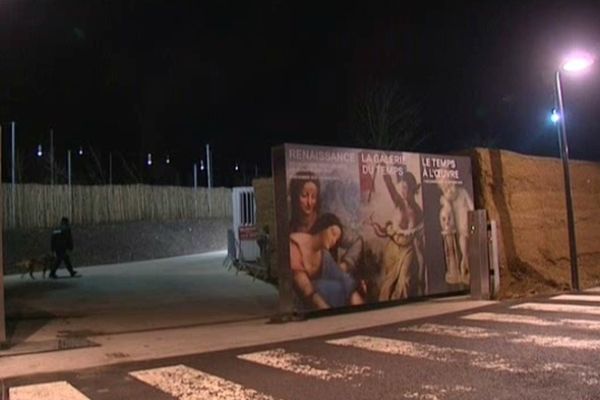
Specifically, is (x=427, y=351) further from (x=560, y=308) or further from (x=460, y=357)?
(x=560, y=308)

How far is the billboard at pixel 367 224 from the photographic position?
1286 centimetres

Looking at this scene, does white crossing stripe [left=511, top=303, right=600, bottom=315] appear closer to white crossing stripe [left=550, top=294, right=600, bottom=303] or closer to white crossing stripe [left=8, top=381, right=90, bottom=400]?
white crossing stripe [left=550, top=294, right=600, bottom=303]

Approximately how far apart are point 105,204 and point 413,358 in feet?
65.4

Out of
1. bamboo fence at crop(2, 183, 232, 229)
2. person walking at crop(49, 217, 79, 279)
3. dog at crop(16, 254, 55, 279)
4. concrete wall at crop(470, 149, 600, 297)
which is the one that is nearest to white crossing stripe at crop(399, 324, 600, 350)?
concrete wall at crop(470, 149, 600, 297)

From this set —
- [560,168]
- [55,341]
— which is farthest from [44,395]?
[560,168]

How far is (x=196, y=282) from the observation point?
64.9ft

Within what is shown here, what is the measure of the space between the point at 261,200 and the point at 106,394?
553 inches

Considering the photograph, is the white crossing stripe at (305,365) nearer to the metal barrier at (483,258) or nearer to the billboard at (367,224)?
the billboard at (367,224)

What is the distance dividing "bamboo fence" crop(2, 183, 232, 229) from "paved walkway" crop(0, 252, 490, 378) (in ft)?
12.0

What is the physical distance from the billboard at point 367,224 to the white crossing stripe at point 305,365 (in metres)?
3.27

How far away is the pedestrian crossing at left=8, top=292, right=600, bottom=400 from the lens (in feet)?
24.5

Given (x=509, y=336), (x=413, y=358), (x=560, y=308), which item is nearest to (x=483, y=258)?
(x=560, y=308)

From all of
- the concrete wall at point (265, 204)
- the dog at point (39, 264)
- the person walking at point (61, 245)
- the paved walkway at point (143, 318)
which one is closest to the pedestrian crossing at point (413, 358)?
the paved walkway at point (143, 318)

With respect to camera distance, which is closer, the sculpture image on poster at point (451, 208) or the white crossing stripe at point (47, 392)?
the white crossing stripe at point (47, 392)
